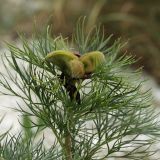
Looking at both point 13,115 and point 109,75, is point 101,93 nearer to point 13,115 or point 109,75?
point 109,75

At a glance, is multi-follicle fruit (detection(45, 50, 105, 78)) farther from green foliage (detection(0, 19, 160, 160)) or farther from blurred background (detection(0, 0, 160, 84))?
blurred background (detection(0, 0, 160, 84))

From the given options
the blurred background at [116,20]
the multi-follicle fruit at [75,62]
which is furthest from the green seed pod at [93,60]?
the blurred background at [116,20]

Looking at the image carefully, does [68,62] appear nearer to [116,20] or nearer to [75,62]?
[75,62]

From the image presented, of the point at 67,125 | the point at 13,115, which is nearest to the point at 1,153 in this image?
the point at 67,125

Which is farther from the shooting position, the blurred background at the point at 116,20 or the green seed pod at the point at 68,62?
the blurred background at the point at 116,20

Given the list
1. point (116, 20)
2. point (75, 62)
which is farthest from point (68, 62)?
point (116, 20)

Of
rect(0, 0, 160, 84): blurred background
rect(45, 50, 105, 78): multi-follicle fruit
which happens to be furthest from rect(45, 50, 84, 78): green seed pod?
rect(0, 0, 160, 84): blurred background

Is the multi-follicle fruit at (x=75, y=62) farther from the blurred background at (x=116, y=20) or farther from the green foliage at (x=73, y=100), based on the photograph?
the blurred background at (x=116, y=20)
